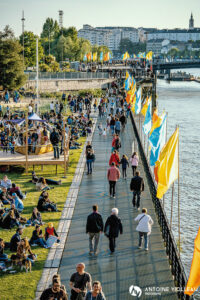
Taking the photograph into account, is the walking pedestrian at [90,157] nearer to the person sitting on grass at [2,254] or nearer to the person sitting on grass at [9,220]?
the person sitting on grass at [9,220]

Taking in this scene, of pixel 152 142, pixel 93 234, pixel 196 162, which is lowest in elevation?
pixel 196 162

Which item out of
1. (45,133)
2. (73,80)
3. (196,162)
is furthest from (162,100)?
(45,133)

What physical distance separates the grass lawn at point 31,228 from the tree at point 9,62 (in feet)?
77.1

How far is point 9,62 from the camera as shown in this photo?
48469mm

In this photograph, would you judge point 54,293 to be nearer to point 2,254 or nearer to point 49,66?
point 2,254

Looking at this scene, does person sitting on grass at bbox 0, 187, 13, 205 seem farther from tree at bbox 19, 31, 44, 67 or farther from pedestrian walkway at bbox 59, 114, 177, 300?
tree at bbox 19, 31, 44, 67

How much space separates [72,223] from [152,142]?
5248 millimetres

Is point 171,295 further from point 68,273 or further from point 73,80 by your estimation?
point 73,80

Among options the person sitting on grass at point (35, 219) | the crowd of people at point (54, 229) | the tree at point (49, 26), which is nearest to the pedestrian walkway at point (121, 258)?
the crowd of people at point (54, 229)

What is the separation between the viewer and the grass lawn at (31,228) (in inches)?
412

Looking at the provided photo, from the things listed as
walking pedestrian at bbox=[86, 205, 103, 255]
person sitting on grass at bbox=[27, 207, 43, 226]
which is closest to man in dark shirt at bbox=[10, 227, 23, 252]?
walking pedestrian at bbox=[86, 205, 103, 255]

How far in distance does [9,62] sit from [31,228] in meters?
36.6

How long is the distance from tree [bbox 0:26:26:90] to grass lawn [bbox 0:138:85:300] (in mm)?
23488

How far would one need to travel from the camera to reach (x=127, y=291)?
34.1 feet
